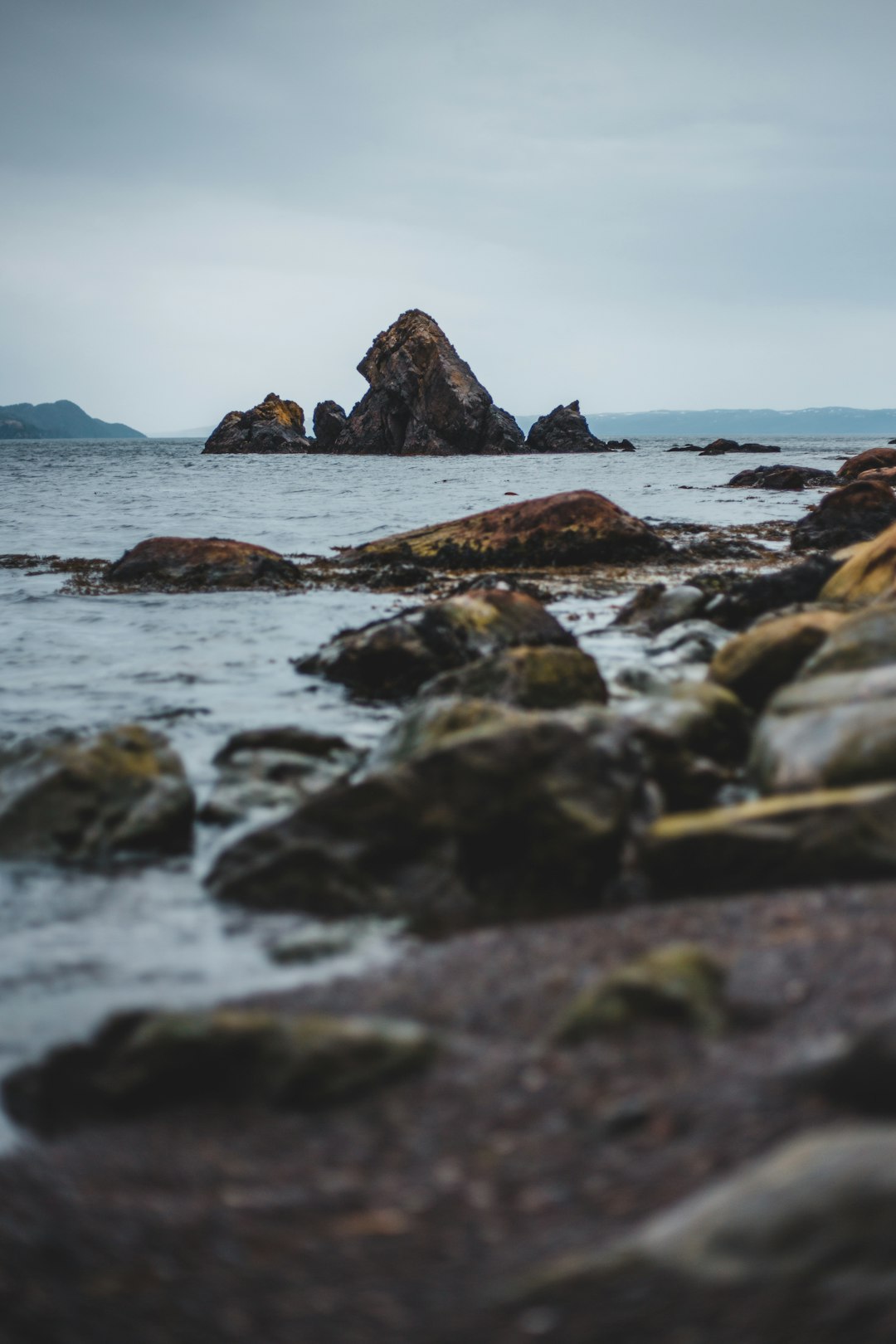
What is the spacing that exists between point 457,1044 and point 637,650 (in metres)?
5.87

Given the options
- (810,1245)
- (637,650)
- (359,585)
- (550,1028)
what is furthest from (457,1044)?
(359,585)

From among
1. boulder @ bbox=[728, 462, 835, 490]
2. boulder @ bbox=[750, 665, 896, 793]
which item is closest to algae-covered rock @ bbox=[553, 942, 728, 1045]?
boulder @ bbox=[750, 665, 896, 793]

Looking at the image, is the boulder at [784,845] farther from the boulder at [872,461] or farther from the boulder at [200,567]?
the boulder at [872,461]

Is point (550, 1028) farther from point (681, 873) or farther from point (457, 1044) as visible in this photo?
point (681, 873)

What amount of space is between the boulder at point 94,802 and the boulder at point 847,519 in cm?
1208

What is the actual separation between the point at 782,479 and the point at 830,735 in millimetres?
27059

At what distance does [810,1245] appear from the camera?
152cm

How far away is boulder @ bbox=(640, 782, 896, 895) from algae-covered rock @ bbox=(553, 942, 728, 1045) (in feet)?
2.43

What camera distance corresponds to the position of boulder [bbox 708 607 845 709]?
5.56 metres

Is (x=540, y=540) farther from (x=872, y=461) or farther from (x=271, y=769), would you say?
(x=872, y=461)

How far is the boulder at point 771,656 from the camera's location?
5.56 metres

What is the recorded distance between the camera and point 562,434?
97125mm

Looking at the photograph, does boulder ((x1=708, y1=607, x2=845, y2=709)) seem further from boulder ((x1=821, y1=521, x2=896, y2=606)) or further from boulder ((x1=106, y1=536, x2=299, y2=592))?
boulder ((x1=106, y1=536, x2=299, y2=592))

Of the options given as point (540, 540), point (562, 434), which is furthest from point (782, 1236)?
point (562, 434)
